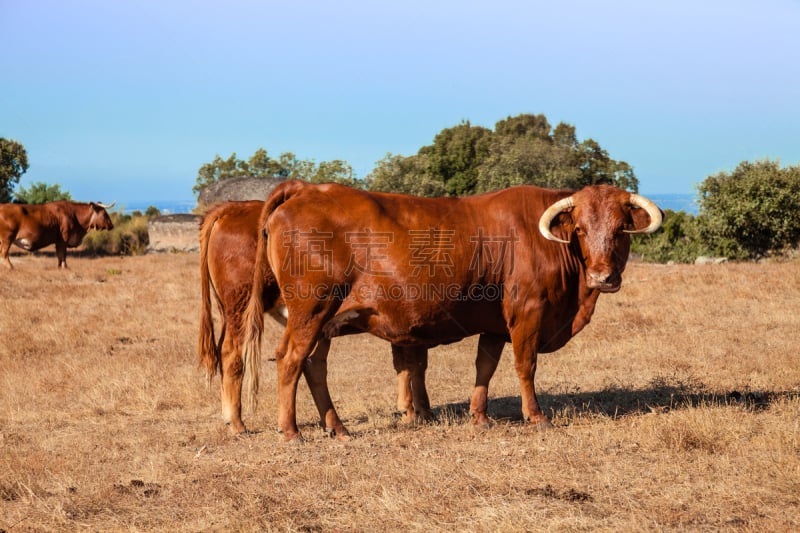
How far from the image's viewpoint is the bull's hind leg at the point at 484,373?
310 inches

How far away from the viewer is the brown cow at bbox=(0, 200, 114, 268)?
23814 mm

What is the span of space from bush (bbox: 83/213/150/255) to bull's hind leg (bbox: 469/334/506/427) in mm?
24499

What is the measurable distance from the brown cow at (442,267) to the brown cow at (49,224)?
17392 millimetres

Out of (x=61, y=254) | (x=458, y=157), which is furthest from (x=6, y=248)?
(x=458, y=157)

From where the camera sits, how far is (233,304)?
8.17m

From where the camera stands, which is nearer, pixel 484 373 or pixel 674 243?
pixel 484 373

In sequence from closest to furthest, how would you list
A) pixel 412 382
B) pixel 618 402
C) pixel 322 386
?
pixel 322 386, pixel 412 382, pixel 618 402

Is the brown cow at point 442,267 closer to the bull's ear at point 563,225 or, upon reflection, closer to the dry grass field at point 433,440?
the bull's ear at point 563,225

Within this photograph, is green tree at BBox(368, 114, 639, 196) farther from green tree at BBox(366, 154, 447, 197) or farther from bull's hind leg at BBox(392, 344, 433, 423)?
bull's hind leg at BBox(392, 344, 433, 423)

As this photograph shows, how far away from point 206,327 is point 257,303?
0.80 m

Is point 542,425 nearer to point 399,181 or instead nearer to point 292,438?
point 292,438

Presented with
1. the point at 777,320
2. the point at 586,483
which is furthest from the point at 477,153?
the point at 586,483

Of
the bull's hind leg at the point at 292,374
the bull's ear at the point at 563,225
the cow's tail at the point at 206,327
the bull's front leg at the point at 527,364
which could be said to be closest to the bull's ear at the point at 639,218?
the bull's ear at the point at 563,225

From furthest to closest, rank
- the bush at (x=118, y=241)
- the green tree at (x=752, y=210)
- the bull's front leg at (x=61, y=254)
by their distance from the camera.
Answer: the bush at (x=118, y=241) < the green tree at (x=752, y=210) < the bull's front leg at (x=61, y=254)
